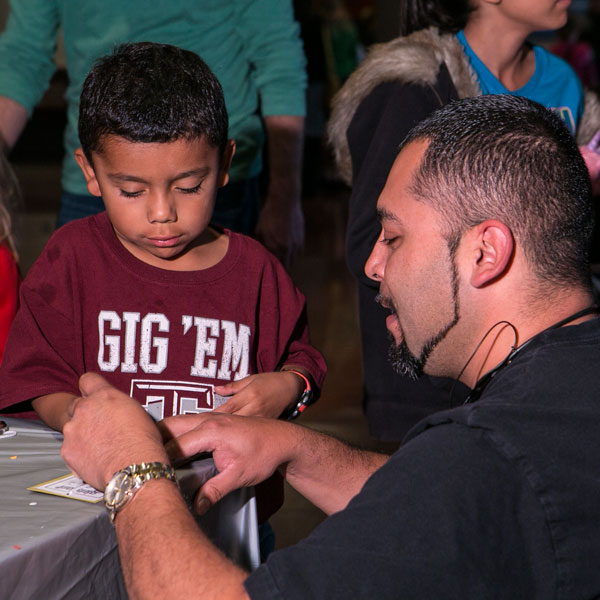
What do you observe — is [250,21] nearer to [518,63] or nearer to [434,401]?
[518,63]

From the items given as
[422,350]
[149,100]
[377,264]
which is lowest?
[422,350]

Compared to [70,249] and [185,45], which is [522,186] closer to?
[70,249]

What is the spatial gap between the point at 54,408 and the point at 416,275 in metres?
0.68

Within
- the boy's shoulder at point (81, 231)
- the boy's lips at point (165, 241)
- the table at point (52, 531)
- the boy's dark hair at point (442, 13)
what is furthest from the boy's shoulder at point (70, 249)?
the boy's dark hair at point (442, 13)

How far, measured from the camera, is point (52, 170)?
12.3 metres

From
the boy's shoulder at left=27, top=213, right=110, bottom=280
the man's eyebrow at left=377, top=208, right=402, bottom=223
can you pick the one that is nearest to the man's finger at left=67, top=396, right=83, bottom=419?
the boy's shoulder at left=27, top=213, right=110, bottom=280

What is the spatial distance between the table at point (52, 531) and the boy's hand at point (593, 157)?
146 centimetres

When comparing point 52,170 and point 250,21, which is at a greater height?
point 250,21

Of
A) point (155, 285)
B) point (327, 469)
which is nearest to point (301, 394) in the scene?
point (327, 469)

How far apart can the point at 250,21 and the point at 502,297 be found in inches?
Answer: 57.9

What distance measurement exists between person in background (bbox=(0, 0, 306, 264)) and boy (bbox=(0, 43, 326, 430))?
2.17ft

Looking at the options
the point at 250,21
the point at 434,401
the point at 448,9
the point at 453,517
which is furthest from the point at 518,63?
the point at 453,517

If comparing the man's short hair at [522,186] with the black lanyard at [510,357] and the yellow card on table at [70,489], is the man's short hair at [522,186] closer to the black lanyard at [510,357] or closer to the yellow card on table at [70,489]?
the black lanyard at [510,357]

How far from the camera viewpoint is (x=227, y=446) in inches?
47.9
